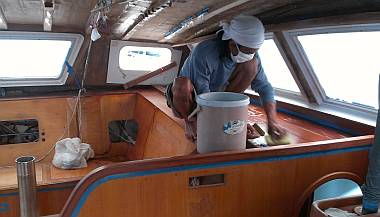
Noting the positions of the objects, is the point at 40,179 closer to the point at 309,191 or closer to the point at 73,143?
the point at 73,143

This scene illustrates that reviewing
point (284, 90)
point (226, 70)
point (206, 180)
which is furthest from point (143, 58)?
point (206, 180)

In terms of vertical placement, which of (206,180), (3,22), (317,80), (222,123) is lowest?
(206,180)

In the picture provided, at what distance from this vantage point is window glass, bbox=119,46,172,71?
3.99 meters

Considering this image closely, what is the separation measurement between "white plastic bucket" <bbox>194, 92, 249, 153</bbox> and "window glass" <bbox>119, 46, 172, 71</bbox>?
251cm

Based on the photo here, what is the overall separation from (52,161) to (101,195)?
2.47 meters

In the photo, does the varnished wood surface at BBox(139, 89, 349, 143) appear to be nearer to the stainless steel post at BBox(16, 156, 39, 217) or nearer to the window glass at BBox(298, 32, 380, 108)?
the window glass at BBox(298, 32, 380, 108)

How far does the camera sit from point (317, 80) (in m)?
2.49

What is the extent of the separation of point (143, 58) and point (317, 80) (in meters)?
2.31

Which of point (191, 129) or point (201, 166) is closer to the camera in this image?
point (201, 166)

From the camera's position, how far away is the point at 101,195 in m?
1.32

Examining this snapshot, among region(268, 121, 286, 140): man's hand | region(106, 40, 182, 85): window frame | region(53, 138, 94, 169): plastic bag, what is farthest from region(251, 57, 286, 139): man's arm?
region(53, 138, 94, 169): plastic bag

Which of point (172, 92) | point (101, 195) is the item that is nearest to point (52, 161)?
point (172, 92)

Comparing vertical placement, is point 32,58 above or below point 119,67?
above

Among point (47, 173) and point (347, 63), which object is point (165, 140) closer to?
point (47, 173)
